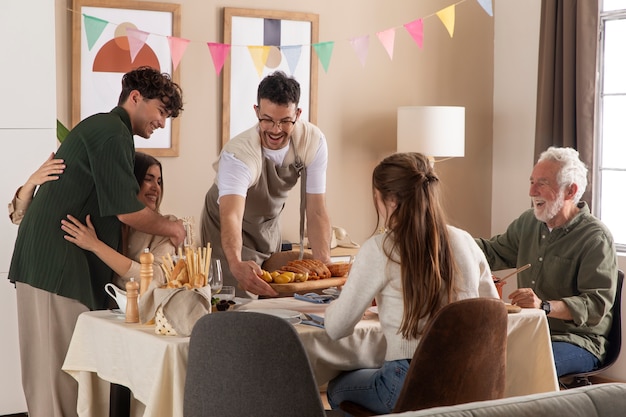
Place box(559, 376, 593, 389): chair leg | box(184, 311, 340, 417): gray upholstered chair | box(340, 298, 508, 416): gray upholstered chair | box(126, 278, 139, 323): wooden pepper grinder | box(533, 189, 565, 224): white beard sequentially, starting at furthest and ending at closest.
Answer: box(533, 189, 565, 224): white beard, box(559, 376, 593, 389): chair leg, box(126, 278, 139, 323): wooden pepper grinder, box(340, 298, 508, 416): gray upholstered chair, box(184, 311, 340, 417): gray upholstered chair

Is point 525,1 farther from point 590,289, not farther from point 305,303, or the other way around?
point 305,303

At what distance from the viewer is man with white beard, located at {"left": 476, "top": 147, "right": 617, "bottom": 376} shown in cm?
340

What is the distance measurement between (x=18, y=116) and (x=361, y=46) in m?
2.32

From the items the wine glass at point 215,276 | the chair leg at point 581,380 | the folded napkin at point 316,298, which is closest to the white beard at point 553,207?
the chair leg at point 581,380

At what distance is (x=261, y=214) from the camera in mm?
→ 4105

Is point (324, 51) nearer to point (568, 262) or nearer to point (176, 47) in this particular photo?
point (176, 47)

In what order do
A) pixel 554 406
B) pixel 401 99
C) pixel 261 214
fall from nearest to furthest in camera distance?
pixel 554 406 → pixel 261 214 → pixel 401 99

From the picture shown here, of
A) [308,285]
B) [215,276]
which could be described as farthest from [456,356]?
[308,285]

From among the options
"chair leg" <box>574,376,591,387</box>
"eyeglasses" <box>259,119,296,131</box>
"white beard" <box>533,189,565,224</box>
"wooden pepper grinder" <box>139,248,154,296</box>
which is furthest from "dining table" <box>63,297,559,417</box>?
"eyeglasses" <box>259,119,296,131</box>

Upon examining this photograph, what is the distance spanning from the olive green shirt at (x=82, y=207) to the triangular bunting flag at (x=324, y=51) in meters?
2.19

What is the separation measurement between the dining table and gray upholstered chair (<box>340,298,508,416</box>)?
0.40 m

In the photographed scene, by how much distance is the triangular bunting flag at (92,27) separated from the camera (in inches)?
184

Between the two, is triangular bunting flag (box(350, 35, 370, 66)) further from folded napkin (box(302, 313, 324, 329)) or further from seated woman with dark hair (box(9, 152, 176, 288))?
folded napkin (box(302, 313, 324, 329))

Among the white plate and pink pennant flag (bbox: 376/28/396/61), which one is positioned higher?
pink pennant flag (bbox: 376/28/396/61)
